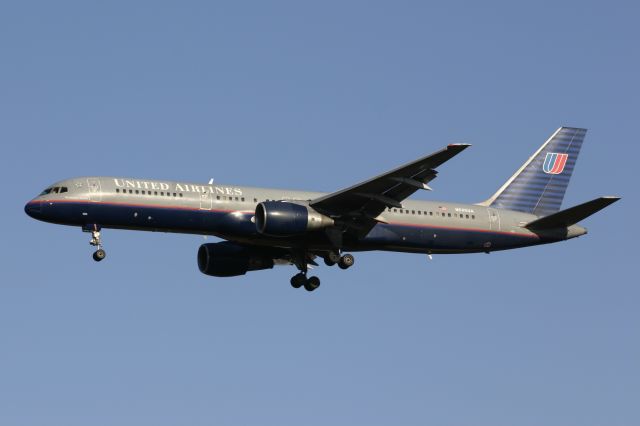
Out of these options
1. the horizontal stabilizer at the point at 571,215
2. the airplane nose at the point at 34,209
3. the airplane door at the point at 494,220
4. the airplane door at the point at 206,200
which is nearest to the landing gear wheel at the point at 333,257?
the airplane door at the point at 206,200

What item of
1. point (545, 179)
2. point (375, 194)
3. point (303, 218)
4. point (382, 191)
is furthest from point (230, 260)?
point (545, 179)

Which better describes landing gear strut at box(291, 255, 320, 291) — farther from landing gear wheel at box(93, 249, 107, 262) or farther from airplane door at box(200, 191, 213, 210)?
landing gear wheel at box(93, 249, 107, 262)

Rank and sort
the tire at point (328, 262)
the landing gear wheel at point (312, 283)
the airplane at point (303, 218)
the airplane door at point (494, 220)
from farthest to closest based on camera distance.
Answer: the airplane door at point (494, 220) → the landing gear wheel at point (312, 283) → the tire at point (328, 262) → the airplane at point (303, 218)

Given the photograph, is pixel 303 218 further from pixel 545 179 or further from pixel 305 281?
pixel 545 179

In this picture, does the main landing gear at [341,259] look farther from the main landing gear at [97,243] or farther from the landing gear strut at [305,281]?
the main landing gear at [97,243]

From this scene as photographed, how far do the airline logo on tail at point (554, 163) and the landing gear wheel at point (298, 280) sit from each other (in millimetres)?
15192

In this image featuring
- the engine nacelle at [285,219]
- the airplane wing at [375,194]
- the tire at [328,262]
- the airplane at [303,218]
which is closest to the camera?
the airplane wing at [375,194]

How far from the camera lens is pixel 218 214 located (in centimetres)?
6112

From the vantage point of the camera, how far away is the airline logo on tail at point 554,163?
71750mm

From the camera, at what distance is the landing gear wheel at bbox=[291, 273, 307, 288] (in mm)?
66500

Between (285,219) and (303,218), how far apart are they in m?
1.01

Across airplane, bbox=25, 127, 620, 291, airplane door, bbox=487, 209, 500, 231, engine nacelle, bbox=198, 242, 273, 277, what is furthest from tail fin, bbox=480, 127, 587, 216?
engine nacelle, bbox=198, 242, 273, 277

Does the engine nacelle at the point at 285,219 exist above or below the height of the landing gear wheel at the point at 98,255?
Result: above

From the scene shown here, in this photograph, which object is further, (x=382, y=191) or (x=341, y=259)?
(x=341, y=259)
